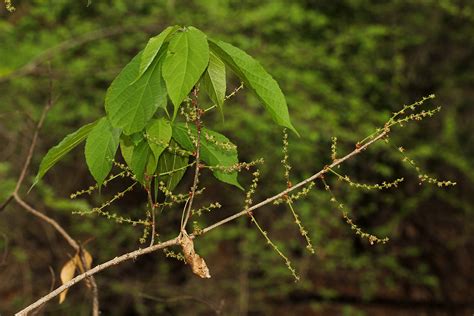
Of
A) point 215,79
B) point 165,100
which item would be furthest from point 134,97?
point 215,79

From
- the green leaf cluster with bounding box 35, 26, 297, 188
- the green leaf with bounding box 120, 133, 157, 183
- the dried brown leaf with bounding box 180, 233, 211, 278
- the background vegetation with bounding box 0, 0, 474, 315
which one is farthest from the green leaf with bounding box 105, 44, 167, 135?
the background vegetation with bounding box 0, 0, 474, 315

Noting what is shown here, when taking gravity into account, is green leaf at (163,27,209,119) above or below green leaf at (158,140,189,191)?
above

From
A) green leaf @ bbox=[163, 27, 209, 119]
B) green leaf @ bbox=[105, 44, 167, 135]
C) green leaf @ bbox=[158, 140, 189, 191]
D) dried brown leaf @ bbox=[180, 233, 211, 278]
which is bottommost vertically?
dried brown leaf @ bbox=[180, 233, 211, 278]

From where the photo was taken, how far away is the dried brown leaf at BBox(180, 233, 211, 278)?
1594 mm

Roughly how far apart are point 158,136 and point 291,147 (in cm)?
487

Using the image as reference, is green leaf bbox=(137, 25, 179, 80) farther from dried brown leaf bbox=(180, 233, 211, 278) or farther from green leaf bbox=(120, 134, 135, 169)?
dried brown leaf bbox=(180, 233, 211, 278)

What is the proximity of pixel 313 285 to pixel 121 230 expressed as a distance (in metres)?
2.75

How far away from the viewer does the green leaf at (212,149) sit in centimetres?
172

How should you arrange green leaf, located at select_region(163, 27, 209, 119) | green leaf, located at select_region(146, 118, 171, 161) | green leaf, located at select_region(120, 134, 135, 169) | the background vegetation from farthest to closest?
the background vegetation
green leaf, located at select_region(120, 134, 135, 169)
green leaf, located at select_region(146, 118, 171, 161)
green leaf, located at select_region(163, 27, 209, 119)

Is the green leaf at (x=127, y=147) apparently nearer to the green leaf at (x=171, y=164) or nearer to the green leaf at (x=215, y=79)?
the green leaf at (x=171, y=164)

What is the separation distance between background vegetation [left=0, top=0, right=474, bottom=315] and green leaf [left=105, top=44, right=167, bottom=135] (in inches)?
137

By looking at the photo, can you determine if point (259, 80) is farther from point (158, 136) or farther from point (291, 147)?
point (291, 147)

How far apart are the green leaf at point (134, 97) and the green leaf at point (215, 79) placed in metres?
0.10

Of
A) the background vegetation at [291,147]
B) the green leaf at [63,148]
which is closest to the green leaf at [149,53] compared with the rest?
the green leaf at [63,148]
